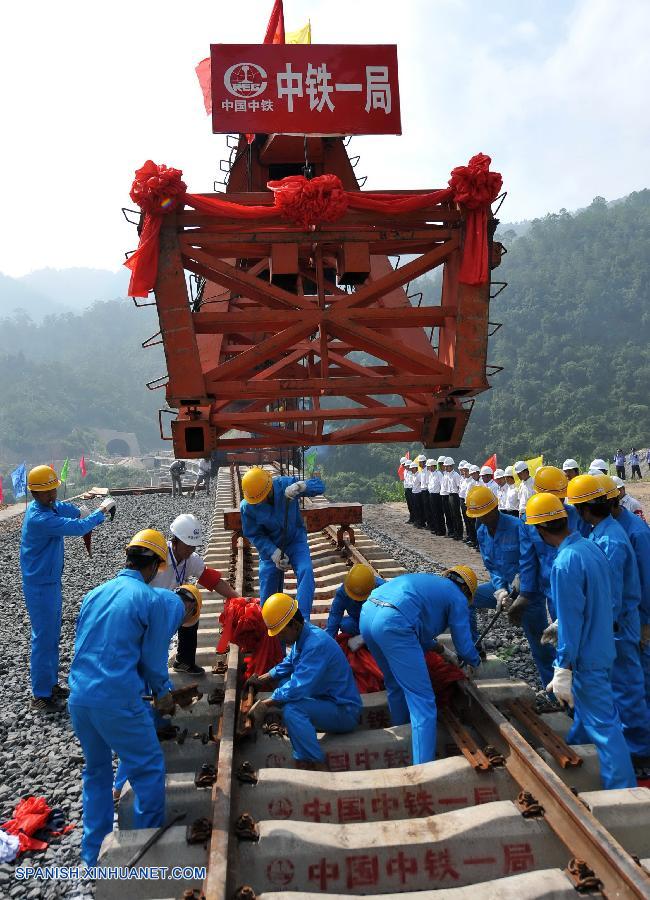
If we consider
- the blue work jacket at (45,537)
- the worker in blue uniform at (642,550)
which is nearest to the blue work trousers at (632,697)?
the worker in blue uniform at (642,550)

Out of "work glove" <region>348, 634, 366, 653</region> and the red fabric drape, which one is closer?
the red fabric drape

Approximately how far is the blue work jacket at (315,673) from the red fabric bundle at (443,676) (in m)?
0.48

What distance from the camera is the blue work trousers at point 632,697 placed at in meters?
3.96

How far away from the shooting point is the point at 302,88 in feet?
15.8

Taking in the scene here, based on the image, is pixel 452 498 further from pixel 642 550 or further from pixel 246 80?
pixel 246 80

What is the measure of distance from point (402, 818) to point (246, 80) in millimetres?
4744

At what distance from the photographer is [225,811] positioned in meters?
2.78

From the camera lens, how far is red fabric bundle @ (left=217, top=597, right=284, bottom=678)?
169 inches

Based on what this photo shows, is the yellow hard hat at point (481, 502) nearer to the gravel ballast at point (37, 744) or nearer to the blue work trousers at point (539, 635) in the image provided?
the blue work trousers at point (539, 635)

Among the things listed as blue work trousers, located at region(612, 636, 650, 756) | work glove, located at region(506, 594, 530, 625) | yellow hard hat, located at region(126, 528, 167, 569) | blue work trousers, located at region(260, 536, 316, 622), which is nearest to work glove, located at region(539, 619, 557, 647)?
blue work trousers, located at region(612, 636, 650, 756)

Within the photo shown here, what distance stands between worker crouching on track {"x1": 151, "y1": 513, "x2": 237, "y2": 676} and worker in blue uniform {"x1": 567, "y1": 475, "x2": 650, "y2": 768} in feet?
7.69

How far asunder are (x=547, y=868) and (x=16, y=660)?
5.12 metres

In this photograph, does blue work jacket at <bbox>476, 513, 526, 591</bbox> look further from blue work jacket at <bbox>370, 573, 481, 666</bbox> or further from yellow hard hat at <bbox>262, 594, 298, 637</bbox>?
yellow hard hat at <bbox>262, 594, 298, 637</bbox>

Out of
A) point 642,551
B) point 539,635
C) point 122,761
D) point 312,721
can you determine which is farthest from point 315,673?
point 642,551
